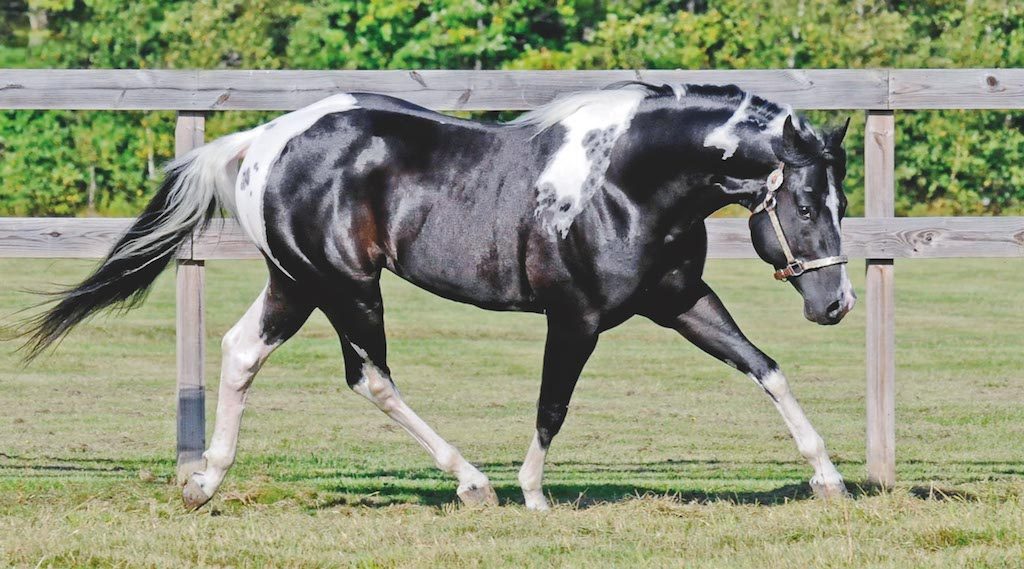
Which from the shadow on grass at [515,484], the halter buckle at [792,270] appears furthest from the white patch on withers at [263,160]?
the halter buckle at [792,270]

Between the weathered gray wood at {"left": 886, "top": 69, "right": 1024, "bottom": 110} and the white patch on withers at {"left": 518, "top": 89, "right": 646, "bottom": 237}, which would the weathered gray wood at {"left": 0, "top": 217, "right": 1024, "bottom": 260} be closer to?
the weathered gray wood at {"left": 886, "top": 69, "right": 1024, "bottom": 110}

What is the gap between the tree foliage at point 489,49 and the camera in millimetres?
26453

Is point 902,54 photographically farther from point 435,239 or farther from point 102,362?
point 435,239

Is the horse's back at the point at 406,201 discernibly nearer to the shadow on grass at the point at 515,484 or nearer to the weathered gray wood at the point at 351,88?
the weathered gray wood at the point at 351,88

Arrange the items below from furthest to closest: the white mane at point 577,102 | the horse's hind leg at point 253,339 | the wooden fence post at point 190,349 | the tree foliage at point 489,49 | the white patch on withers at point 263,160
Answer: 1. the tree foliage at point 489,49
2. the wooden fence post at point 190,349
3. the horse's hind leg at point 253,339
4. the white patch on withers at point 263,160
5. the white mane at point 577,102

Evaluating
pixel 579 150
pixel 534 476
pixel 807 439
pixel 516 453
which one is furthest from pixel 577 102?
pixel 516 453

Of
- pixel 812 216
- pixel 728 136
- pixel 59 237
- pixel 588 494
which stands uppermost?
pixel 728 136

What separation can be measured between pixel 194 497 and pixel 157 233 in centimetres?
117

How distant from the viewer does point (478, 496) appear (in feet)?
20.6

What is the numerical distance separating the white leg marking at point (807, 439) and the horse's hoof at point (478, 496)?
118cm

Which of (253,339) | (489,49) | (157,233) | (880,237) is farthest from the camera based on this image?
(489,49)

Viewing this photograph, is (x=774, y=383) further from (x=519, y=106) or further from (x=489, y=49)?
(x=489, y=49)

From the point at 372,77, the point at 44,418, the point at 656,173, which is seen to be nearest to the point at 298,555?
the point at 656,173

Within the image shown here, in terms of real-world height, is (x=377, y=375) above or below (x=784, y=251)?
below
